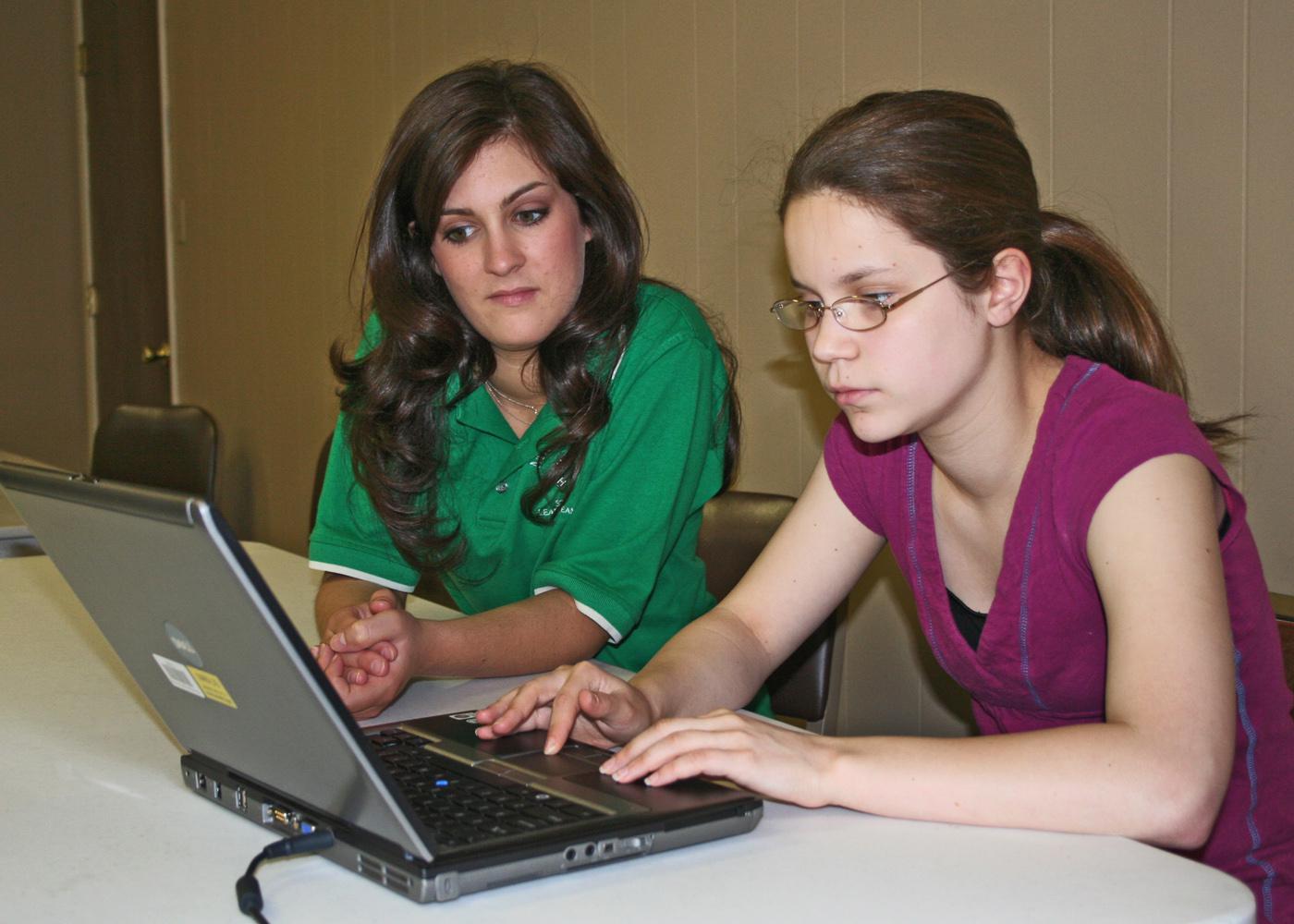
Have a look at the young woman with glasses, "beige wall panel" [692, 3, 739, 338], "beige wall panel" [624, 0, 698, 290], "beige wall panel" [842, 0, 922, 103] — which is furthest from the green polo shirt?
"beige wall panel" [624, 0, 698, 290]

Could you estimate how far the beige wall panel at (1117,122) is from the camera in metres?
1.86

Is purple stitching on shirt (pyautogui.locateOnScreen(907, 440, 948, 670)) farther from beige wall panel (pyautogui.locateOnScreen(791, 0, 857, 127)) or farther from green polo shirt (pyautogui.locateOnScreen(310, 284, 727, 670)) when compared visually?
beige wall panel (pyautogui.locateOnScreen(791, 0, 857, 127))

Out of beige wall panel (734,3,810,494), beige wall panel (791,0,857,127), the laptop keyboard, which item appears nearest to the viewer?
the laptop keyboard

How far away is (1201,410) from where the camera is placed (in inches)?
72.8

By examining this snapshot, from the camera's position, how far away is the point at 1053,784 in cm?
93

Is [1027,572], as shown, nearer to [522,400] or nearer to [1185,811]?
[1185,811]

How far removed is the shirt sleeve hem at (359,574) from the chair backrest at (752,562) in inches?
16.3

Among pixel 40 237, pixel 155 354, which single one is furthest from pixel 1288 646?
pixel 40 237

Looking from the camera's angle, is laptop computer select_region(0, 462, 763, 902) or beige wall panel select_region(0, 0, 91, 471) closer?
laptop computer select_region(0, 462, 763, 902)

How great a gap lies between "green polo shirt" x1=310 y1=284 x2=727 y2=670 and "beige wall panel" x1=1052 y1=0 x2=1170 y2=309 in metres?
0.65

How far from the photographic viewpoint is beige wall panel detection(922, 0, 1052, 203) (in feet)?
6.63

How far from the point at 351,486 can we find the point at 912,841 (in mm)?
1012

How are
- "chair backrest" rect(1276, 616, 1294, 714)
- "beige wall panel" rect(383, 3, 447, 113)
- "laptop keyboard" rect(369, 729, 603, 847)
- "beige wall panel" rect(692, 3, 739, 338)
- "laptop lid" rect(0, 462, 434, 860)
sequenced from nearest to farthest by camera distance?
"laptop lid" rect(0, 462, 434, 860), "laptop keyboard" rect(369, 729, 603, 847), "chair backrest" rect(1276, 616, 1294, 714), "beige wall panel" rect(692, 3, 739, 338), "beige wall panel" rect(383, 3, 447, 113)

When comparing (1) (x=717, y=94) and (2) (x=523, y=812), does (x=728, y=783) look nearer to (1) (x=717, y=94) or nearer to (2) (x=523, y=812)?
A: (2) (x=523, y=812)
